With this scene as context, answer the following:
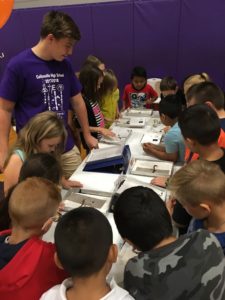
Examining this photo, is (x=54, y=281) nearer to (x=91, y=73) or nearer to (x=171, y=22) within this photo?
(x=91, y=73)

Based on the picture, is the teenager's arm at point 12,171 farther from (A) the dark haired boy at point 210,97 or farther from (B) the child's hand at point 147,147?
(A) the dark haired boy at point 210,97

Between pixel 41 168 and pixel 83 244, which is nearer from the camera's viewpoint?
pixel 83 244

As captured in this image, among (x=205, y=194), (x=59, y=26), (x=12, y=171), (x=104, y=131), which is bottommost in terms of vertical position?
(x=104, y=131)

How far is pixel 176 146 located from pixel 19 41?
445 centimetres

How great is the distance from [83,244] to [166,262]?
0.91 ft

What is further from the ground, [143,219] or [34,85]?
[34,85]

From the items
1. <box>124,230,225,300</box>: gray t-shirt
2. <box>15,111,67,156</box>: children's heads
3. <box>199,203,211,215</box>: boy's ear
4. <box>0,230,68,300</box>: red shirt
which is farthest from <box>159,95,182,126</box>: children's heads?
<box>0,230,68,300</box>: red shirt

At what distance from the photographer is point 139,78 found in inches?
151

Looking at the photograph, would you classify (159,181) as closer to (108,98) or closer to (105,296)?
(105,296)

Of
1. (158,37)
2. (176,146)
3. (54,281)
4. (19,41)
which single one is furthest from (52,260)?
(19,41)

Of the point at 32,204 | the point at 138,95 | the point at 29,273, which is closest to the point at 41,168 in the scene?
the point at 32,204

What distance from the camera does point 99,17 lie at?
5.04 metres

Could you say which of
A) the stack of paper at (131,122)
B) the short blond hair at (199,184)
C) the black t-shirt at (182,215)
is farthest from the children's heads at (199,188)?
the stack of paper at (131,122)

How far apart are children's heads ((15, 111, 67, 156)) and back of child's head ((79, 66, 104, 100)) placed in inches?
43.3
